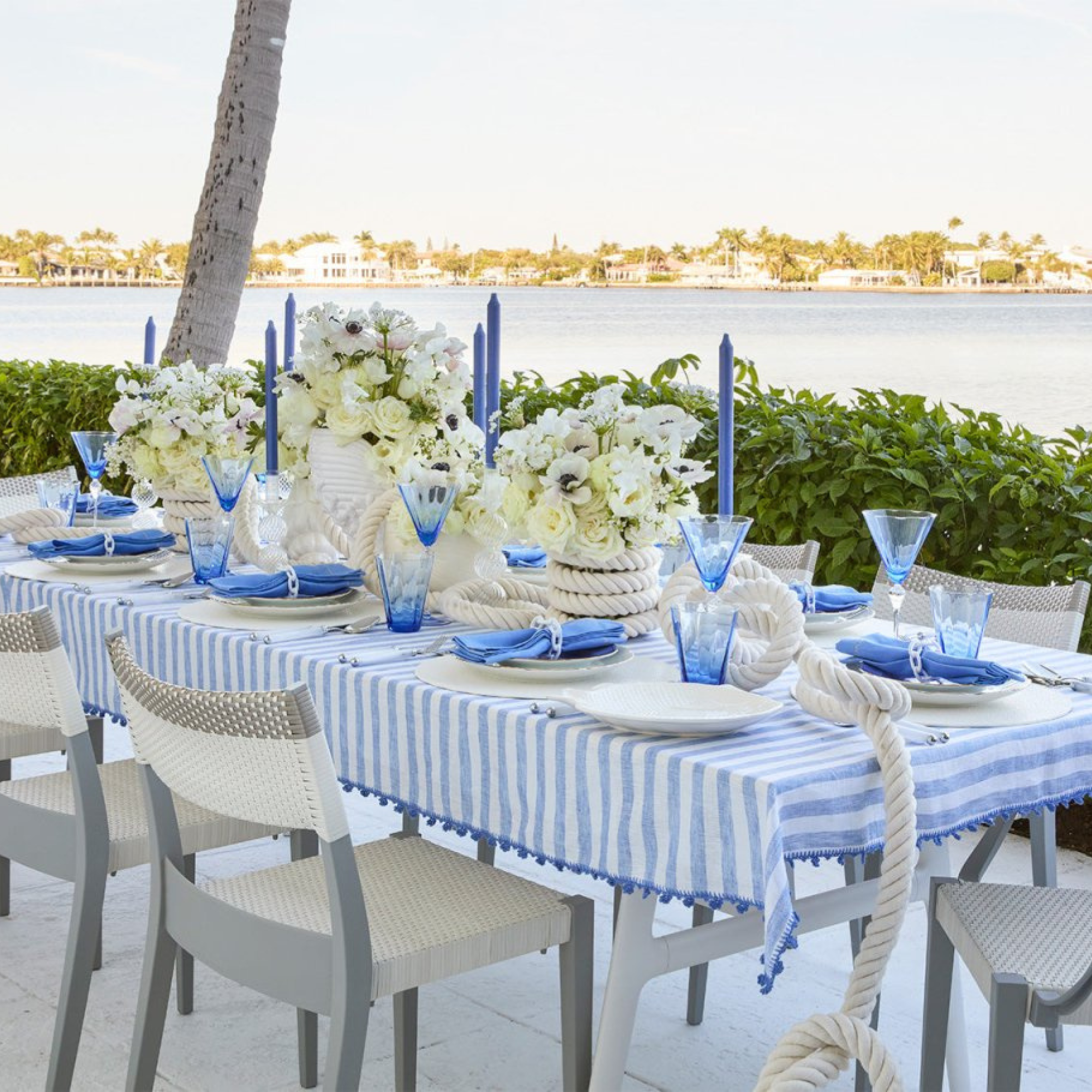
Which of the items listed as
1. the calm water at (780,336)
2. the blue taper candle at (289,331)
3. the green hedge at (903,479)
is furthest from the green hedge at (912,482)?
the calm water at (780,336)

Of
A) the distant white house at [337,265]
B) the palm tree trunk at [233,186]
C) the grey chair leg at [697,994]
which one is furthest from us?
the distant white house at [337,265]

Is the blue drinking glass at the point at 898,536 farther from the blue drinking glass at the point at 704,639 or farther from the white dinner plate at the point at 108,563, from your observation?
the white dinner plate at the point at 108,563

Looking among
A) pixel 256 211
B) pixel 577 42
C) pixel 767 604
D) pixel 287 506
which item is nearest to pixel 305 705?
pixel 767 604

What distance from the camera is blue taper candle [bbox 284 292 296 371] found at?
10.5 feet

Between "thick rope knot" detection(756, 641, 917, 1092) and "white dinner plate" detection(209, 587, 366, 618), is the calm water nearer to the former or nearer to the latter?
"white dinner plate" detection(209, 587, 366, 618)

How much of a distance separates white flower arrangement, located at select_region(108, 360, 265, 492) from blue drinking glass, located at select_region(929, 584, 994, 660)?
1.64 metres

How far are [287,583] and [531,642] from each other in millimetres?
674

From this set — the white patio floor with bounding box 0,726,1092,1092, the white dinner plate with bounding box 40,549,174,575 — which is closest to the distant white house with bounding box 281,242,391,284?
the white dinner plate with bounding box 40,549,174,575

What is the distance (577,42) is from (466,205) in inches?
174

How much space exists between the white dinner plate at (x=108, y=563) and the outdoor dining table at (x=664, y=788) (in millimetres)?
797

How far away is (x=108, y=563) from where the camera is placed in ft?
10.4

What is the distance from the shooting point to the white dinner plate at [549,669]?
7.27 feet

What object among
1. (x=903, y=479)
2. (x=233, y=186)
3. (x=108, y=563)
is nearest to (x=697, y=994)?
(x=108, y=563)

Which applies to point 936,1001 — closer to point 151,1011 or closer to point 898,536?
point 898,536
